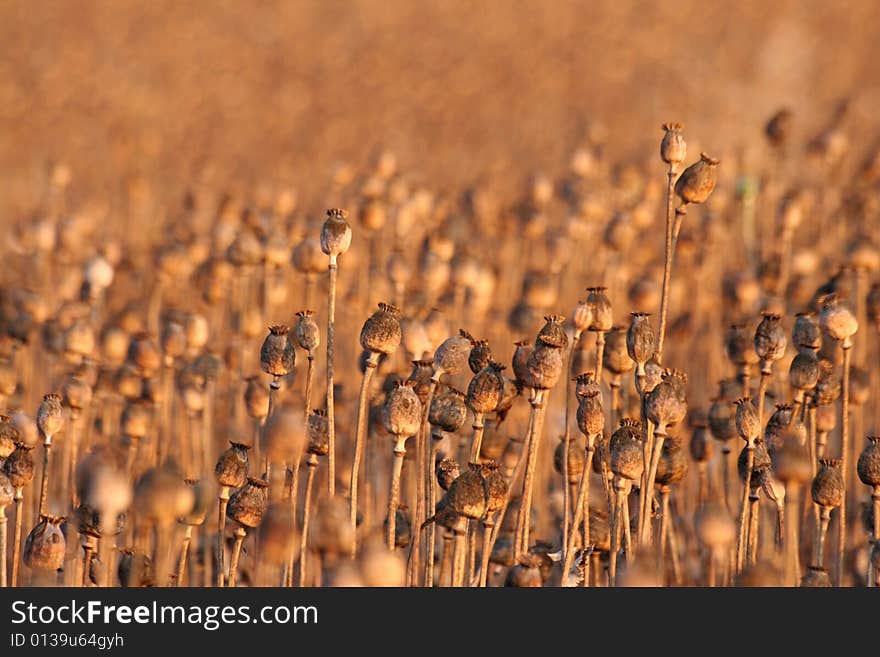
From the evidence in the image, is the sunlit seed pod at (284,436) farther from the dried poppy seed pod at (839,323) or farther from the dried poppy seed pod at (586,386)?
the dried poppy seed pod at (839,323)

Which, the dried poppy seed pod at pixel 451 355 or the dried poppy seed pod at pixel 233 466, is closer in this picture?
the dried poppy seed pod at pixel 233 466

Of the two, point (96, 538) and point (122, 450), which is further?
point (122, 450)

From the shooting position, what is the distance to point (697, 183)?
3012 mm

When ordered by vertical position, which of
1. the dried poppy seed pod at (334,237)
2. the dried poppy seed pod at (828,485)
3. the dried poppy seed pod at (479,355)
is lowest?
the dried poppy seed pod at (828,485)

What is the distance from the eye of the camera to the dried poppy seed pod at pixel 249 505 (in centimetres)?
271

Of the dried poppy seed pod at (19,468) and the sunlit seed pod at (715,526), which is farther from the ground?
the dried poppy seed pod at (19,468)

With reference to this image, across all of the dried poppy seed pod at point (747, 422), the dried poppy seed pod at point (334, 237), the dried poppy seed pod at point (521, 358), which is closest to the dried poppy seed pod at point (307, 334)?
the dried poppy seed pod at point (334, 237)

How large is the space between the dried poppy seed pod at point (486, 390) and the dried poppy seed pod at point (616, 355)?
1.88 ft

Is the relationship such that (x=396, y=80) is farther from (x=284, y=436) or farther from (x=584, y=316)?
(x=284, y=436)

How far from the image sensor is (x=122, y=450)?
3.90 metres

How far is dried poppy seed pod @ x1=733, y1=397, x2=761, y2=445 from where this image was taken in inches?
114
